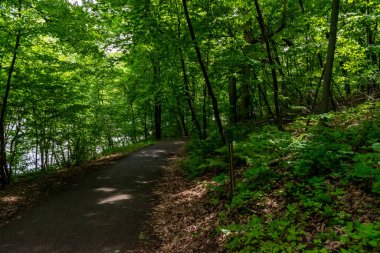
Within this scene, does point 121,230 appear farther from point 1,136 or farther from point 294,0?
point 294,0

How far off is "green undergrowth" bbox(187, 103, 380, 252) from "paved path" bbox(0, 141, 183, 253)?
211 centimetres

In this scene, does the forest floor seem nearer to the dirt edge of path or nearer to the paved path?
the paved path

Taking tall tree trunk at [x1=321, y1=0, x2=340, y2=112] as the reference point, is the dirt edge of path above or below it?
below

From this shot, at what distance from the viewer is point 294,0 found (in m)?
11.9

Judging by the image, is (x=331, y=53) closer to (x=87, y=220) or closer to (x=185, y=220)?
(x=185, y=220)

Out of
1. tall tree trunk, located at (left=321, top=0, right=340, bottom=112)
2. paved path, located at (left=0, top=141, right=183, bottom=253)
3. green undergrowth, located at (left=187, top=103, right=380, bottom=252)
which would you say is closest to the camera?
green undergrowth, located at (left=187, top=103, right=380, bottom=252)

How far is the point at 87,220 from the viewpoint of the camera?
6.82 meters

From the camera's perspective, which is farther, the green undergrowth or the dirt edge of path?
the dirt edge of path

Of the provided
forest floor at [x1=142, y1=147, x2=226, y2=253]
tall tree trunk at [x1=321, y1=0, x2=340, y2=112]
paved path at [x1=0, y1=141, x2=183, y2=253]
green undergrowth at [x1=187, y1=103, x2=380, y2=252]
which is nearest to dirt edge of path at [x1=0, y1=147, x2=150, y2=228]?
paved path at [x1=0, y1=141, x2=183, y2=253]

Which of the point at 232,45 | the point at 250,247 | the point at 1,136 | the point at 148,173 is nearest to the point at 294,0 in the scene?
the point at 232,45

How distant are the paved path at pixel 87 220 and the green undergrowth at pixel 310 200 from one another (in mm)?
2108

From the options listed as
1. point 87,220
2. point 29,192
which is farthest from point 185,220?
point 29,192

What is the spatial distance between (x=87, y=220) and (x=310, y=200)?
497cm

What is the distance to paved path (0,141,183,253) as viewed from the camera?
5688mm
